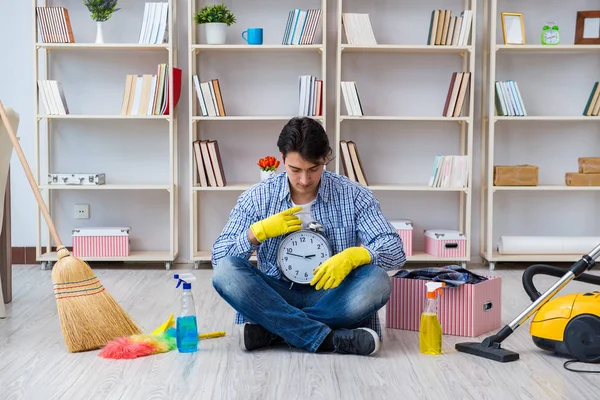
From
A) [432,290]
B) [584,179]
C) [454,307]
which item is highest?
[584,179]

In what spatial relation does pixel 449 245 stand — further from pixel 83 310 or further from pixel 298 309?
pixel 83 310

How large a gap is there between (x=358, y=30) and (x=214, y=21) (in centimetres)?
83

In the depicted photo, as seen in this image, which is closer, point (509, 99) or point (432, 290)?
point (432, 290)

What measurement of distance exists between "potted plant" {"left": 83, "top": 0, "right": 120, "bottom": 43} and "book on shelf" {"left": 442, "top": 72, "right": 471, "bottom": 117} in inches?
78.7

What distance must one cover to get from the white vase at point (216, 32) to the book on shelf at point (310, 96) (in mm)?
506

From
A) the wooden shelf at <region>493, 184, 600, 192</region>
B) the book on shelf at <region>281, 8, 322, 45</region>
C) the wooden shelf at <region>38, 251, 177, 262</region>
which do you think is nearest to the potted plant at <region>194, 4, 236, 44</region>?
the book on shelf at <region>281, 8, 322, 45</region>

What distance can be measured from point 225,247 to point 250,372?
A: 508 millimetres

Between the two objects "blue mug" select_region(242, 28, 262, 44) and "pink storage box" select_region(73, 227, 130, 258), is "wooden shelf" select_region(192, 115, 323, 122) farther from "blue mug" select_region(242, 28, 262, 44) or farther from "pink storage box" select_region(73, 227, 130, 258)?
"pink storage box" select_region(73, 227, 130, 258)

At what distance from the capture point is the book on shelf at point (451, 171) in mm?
4785

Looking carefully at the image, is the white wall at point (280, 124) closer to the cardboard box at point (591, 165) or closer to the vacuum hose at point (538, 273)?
the cardboard box at point (591, 165)

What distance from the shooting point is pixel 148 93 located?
4762 millimetres

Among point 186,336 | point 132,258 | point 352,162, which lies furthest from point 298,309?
point 132,258

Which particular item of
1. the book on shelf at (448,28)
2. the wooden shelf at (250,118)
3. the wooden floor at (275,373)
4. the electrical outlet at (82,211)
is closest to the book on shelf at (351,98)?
the wooden shelf at (250,118)

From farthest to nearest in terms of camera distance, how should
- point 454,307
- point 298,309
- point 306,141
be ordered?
point 454,307 → point 298,309 → point 306,141
